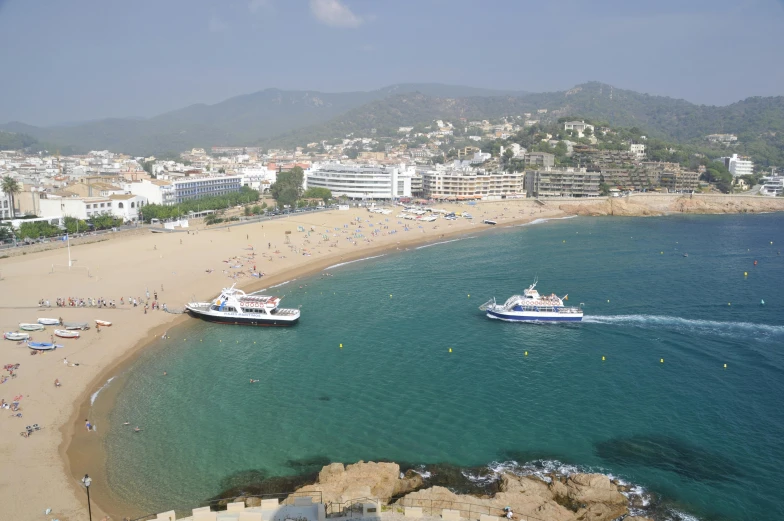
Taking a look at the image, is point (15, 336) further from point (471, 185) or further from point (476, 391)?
point (471, 185)

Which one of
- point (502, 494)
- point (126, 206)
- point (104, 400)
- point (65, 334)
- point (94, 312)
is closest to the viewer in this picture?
point (502, 494)

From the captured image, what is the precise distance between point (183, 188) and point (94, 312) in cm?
5172

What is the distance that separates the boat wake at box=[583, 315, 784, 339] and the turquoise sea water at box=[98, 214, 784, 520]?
184 millimetres

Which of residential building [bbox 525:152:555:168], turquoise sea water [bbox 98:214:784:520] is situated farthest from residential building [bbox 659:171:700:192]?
turquoise sea water [bbox 98:214:784:520]

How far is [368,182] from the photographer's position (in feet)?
350

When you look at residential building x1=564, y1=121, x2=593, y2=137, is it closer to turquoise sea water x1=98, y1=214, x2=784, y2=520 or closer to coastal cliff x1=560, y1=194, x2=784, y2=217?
coastal cliff x1=560, y1=194, x2=784, y2=217

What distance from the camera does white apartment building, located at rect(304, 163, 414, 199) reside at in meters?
107

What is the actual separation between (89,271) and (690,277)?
2034 inches

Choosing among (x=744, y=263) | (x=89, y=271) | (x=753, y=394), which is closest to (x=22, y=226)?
(x=89, y=271)

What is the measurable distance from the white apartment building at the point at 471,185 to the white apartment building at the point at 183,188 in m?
36.0

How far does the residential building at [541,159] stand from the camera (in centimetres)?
12462

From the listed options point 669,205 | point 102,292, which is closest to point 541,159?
point 669,205

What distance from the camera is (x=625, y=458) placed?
2239 centimetres

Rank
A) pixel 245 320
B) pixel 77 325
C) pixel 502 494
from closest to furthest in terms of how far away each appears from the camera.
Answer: pixel 502 494, pixel 77 325, pixel 245 320
